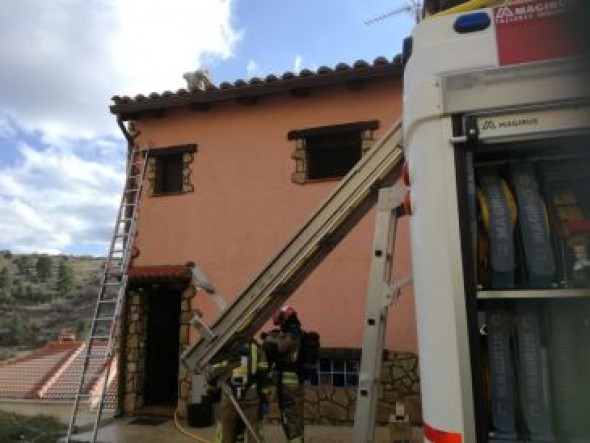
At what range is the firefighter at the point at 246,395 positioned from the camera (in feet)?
19.7

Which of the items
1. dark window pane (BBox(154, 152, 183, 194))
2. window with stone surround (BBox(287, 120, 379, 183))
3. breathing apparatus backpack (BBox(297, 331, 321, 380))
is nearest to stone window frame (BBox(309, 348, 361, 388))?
breathing apparatus backpack (BBox(297, 331, 321, 380))

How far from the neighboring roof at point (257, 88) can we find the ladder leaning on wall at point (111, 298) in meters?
0.86

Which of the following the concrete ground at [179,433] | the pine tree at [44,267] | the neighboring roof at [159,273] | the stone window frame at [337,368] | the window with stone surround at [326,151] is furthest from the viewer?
the pine tree at [44,267]

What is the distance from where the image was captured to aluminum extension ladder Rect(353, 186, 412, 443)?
4117 millimetres

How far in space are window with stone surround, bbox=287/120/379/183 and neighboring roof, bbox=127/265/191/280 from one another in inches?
102

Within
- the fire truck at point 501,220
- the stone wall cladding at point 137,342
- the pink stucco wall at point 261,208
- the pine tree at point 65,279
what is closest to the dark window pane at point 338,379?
the pink stucco wall at point 261,208

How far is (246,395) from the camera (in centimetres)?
627

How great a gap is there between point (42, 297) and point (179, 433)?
85.7 feet

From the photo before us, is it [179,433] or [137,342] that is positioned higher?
[137,342]

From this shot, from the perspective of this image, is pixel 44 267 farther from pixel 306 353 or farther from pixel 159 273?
pixel 306 353

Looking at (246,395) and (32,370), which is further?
(32,370)

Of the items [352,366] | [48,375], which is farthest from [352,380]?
[48,375]

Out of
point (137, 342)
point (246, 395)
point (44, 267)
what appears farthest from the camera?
point (44, 267)

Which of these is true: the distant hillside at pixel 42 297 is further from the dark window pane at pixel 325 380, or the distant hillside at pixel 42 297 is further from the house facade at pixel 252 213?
the dark window pane at pixel 325 380
